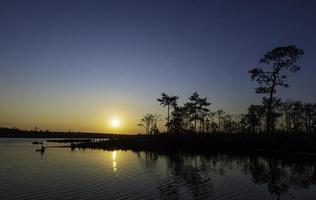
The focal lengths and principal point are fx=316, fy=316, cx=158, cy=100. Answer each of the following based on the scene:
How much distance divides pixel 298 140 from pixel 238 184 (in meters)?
29.5

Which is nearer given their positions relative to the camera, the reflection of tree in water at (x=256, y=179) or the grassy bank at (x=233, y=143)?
the reflection of tree in water at (x=256, y=179)

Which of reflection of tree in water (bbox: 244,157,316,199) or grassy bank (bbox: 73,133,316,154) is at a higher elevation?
grassy bank (bbox: 73,133,316,154)

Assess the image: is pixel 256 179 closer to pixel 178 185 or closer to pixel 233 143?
pixel 178 185

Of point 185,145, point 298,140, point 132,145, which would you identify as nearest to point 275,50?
point 298,140

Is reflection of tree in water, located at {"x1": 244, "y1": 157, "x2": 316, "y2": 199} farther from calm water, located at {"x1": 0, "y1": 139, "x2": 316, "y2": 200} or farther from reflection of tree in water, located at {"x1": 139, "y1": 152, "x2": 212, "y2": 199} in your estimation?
reflection of tree in water, located at {"x1": 139, "y1": 152, "x2": 212, "y2": 199}

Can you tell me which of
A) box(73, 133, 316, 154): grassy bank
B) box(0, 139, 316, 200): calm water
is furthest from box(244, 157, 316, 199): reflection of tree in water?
box(73, 133, 316, 154): grassy bank

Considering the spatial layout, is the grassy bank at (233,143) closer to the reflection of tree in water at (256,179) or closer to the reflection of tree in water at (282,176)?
the reflection of tree in water at (256,179)

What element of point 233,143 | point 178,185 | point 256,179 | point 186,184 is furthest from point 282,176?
point 233,143

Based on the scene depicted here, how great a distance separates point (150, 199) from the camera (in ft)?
68.2

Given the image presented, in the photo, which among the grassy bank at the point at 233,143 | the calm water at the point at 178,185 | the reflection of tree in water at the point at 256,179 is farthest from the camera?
the grassy bank at the point at 233,143

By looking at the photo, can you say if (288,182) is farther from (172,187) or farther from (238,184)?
(172,187)

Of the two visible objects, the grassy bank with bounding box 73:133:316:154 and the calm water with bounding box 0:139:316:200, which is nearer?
the calm water with bounding box 0:139:316:200

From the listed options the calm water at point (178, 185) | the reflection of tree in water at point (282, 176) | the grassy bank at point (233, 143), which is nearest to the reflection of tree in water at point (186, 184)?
the calm water at point (178, 185)

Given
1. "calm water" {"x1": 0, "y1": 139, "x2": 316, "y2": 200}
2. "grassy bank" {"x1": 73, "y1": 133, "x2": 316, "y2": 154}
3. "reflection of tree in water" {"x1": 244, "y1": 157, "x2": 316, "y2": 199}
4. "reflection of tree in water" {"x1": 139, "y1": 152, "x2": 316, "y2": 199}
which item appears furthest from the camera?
"grassy bank" {"x1": 73, "y1": 133, "x2": 316, "y2": 154}
